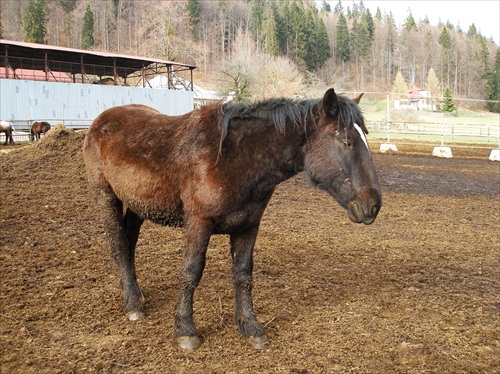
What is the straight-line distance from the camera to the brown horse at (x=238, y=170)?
3.16 meters

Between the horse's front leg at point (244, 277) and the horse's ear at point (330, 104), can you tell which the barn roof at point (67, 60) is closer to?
the horse's front leg at point (244, 277)

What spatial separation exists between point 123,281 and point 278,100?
7.05 ft

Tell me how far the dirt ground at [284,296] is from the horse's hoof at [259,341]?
0.06 m

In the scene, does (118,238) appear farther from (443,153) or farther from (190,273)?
(443,153)

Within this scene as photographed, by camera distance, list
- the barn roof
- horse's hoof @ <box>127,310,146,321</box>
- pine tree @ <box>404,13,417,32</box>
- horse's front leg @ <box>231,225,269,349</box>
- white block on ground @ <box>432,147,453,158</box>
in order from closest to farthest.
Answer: horse's front leg @ <box>231,225,269,349</box> → horse's hoof @ <box>127,310,146,321</box> → white block on ground @ <box>432,147,453,158</box> → the barn roof → pine tree @ <box>404,13,417,32</box>

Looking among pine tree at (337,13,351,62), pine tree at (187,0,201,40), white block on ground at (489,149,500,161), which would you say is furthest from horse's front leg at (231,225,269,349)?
pine tree at (337,13,351,62)

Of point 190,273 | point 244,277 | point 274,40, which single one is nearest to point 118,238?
point 190,273

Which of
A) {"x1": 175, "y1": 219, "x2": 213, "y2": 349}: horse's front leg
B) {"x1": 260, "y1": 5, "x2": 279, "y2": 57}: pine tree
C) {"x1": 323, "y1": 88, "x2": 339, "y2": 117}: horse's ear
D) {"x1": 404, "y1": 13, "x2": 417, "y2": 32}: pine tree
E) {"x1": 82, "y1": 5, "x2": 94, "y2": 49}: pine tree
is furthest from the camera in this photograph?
{"x1": 404, "y1": 13, "x2": 417, "y2": 32}: pine tree

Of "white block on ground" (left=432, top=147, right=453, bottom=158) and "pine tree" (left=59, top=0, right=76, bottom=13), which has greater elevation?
"pine tree" (left=59, top=0, right=76, bottom=13)

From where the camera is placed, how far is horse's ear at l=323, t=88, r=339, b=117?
3051 millimetres

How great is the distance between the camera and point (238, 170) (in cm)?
325

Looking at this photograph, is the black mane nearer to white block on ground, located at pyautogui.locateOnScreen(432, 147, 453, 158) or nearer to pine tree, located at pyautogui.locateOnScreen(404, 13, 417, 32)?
white block on ground, located at pyautogui.locateOnScreen(432, 147, 453, 158)

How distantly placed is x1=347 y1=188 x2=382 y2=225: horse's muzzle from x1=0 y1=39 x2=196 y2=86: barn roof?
3088 cm

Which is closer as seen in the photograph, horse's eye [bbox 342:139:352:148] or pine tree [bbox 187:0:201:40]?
horse's eye [bbox 342:139:352:148]
